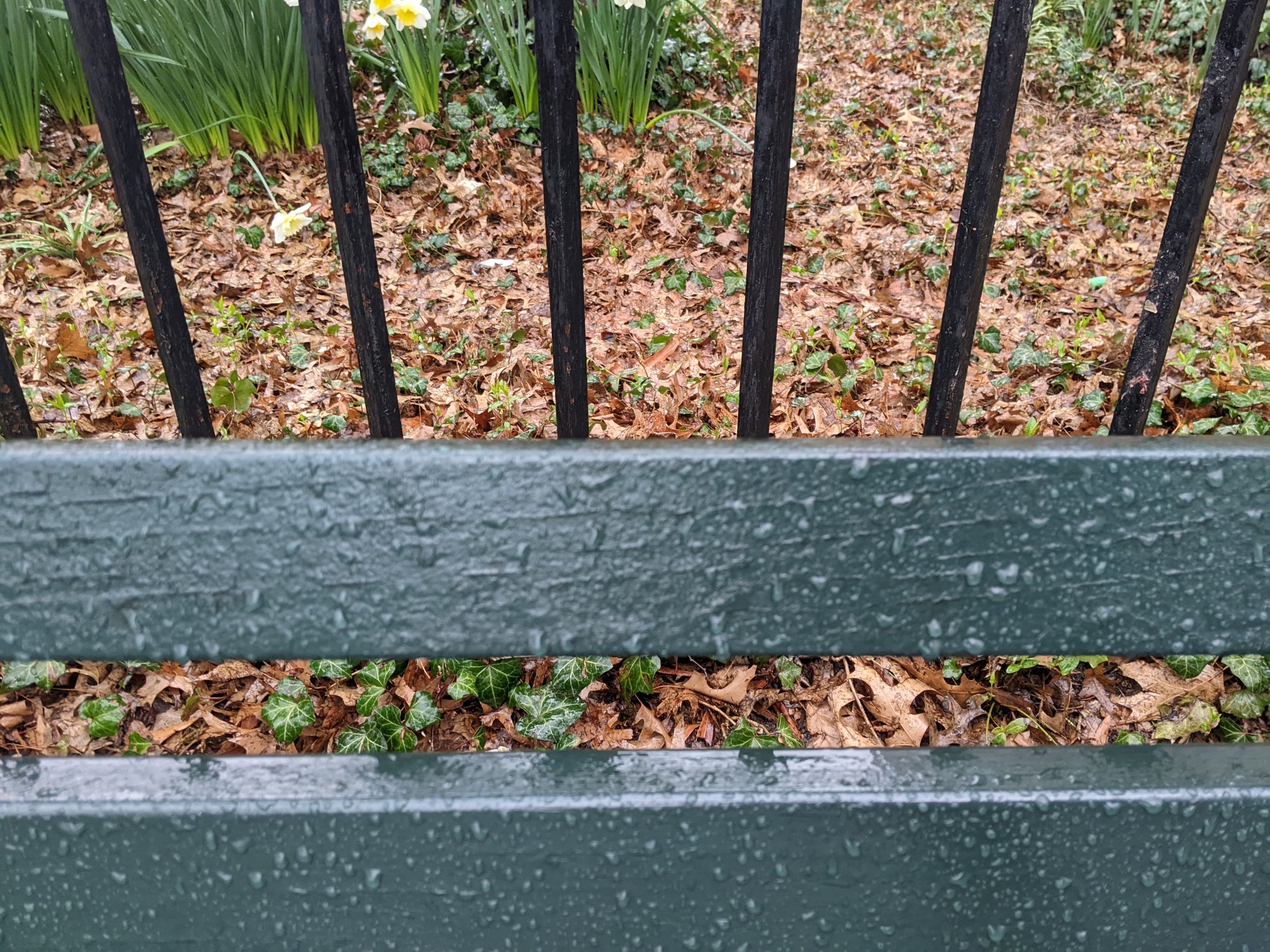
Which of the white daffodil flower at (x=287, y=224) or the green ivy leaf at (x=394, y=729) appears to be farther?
the white daffodil flower at (x=287, y=224)

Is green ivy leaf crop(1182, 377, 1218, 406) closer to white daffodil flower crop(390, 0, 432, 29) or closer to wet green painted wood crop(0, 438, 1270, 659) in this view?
wet green painted wood crop(0, 438, 1270, 659)

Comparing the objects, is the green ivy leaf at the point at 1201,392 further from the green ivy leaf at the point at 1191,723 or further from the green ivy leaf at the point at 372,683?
the green ivy leaf at the point at 372,683

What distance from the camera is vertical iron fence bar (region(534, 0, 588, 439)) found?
28.9 inches

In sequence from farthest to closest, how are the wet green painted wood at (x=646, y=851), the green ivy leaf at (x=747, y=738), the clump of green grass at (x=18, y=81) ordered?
the clump of green grass at (x=18, y=81) < the green ivy leaf at (x=747, y=738) < the wet green painted wood at (x=646, y=851)

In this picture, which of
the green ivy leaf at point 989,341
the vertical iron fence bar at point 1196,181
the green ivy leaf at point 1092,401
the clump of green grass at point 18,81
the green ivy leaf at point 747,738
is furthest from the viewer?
the clump of green grass at point 18,81

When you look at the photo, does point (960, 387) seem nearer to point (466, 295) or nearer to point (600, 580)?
point (600, 580)

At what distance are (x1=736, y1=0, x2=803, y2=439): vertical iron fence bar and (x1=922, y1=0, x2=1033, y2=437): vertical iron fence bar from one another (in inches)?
6.3

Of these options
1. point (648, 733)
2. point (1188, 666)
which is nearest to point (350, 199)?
point (648, 733)

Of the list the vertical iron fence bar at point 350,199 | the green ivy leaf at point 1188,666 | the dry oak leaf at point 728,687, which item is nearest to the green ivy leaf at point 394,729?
the dry oak leaf at point 728,687

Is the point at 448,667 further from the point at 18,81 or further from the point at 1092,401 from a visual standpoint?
the point at 18,81

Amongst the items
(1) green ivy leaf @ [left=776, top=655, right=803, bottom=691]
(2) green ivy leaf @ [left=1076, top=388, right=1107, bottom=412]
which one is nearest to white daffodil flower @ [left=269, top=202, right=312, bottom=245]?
(1) green ivy leaf @ [left=776, top=655, right=803, bottom=691]

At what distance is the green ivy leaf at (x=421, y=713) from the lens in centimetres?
150

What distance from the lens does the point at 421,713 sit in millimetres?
1506

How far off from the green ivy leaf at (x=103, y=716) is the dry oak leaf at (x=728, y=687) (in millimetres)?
990
